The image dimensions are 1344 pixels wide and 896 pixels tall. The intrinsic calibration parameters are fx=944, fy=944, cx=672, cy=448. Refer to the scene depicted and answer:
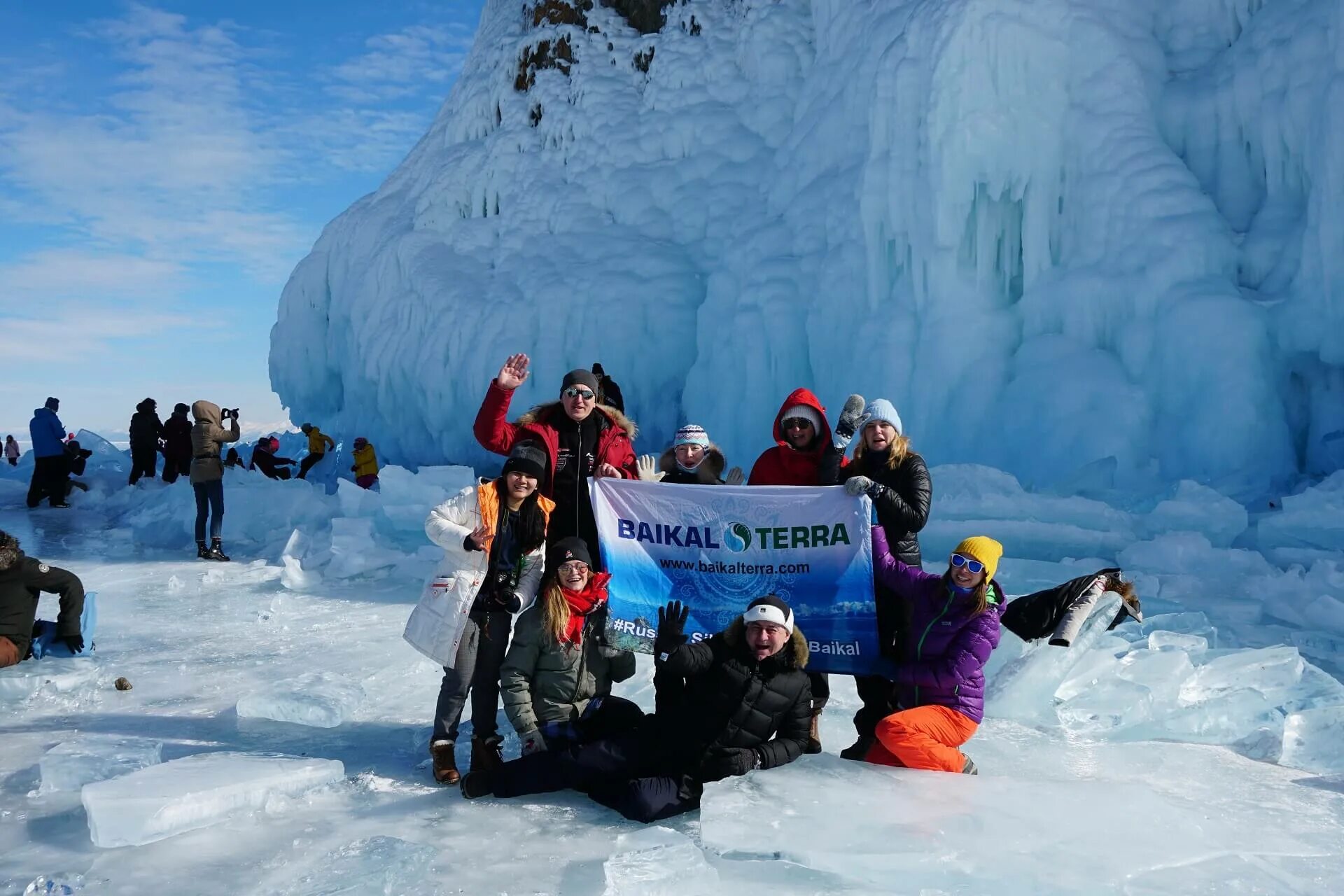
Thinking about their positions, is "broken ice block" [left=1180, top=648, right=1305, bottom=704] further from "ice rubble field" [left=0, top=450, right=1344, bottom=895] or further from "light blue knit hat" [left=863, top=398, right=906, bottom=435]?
"light blue knit hat" [left=863, top=398, right=906, bottom=435]

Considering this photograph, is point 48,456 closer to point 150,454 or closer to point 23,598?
point 150,454

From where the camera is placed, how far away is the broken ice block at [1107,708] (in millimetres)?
4438

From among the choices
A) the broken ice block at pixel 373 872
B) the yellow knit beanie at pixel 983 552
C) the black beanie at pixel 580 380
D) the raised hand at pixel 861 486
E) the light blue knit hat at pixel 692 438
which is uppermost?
the black beanie at pixel 580 380

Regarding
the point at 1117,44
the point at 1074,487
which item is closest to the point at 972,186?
the point at 1117,44

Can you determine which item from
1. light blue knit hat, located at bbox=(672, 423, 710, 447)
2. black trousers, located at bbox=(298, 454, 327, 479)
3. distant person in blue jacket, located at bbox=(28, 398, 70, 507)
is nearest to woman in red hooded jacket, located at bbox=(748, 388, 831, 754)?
light blue knit hat, located at bbox=(672, 423, 710, 447)

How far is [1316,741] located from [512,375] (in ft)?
12.4

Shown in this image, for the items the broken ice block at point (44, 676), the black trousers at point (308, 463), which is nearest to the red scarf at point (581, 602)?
the broken ice block at point (44, 676)

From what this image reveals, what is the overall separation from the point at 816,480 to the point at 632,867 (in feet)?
6.22

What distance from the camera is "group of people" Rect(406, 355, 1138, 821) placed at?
3.44 meters

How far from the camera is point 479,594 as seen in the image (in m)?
3.71

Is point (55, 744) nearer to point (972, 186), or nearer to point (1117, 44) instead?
point (972, 186)

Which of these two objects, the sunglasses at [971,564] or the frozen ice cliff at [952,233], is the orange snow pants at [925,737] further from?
the frozen ice cliff at [952,233]

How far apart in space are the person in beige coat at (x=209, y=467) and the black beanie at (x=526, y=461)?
5.77 meters

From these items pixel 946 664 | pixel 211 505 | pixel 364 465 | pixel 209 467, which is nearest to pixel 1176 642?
pixel 946 664
